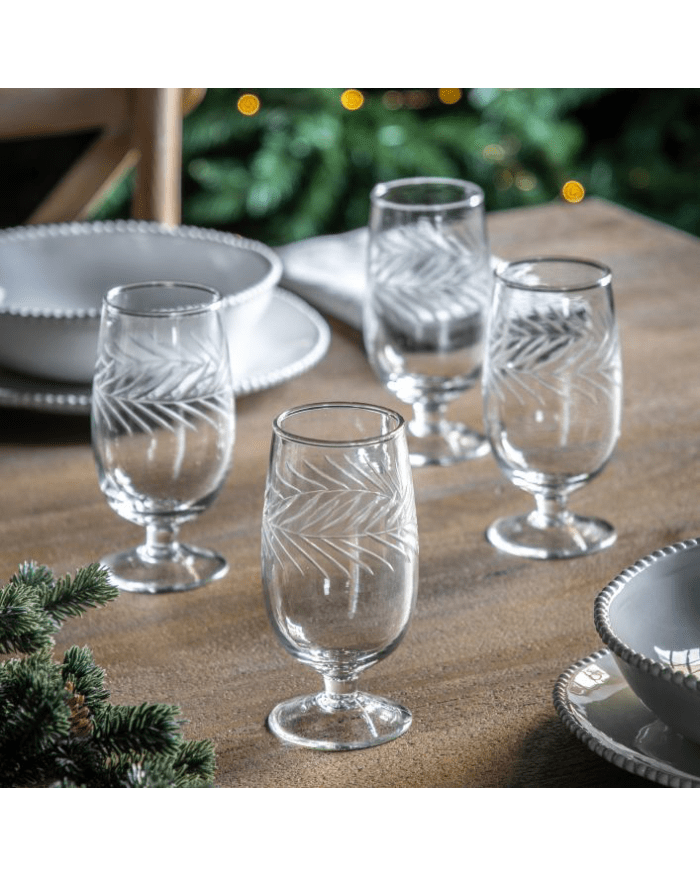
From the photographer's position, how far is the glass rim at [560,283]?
0.85 meters

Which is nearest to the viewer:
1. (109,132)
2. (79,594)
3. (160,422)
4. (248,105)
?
(79,594)

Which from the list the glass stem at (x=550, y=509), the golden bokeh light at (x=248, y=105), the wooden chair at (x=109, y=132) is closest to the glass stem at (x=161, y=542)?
the glass stem at (x=550, y=509)

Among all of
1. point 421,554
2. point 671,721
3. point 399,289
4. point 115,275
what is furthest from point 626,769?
point 115,275

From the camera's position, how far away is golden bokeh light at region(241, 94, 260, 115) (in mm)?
2736

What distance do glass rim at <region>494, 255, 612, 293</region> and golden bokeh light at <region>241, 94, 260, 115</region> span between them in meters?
1.91

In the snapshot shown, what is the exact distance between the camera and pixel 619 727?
2.02 feet

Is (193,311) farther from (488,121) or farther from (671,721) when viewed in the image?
(488,121)

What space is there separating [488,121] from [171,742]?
2.43 m

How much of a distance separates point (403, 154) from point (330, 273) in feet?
4.79

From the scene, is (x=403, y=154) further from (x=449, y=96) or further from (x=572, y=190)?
(x=572, y=190)

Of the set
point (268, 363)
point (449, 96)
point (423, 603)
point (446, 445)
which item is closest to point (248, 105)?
point (449, 96)

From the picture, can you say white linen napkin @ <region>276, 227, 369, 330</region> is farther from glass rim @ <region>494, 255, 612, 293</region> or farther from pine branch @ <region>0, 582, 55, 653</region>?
pine branch @ <region>0, 582, 55, 653</region>

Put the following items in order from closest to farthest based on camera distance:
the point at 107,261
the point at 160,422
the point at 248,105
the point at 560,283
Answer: the point at 160,422 → the point at 560,283 → the point at 107,261 → the point at 248,105

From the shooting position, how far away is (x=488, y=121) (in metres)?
2.85
